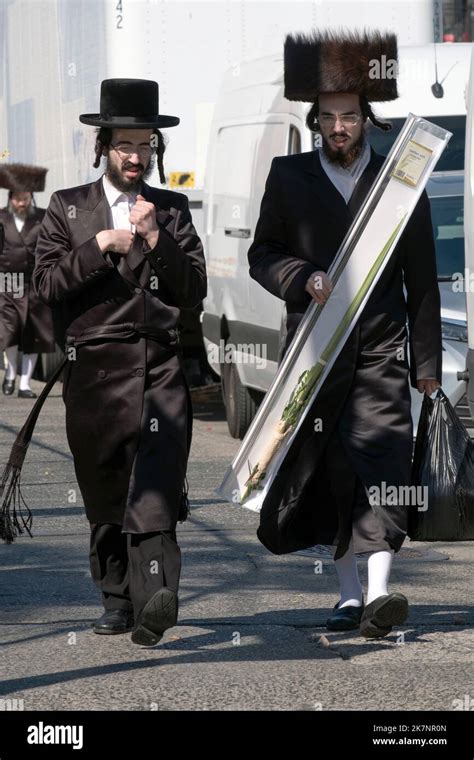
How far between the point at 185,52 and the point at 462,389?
18.8ft

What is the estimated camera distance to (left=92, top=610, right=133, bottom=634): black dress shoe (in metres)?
6.56

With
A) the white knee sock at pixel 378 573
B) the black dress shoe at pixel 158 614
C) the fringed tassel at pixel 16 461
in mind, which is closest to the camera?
the black dress shoe at pixel 158 614

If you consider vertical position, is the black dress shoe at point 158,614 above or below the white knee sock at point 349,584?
above

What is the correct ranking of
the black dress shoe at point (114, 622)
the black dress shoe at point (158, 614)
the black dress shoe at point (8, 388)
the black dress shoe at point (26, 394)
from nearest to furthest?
the black dress shoe at point (158, 614) < the black dress shoe at point (114, 622) < the black dress shoe at point (26, 394) < the black dress shoe at point (8, 388)

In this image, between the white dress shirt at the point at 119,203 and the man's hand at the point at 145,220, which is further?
the white dress shirt at the point at 119,203

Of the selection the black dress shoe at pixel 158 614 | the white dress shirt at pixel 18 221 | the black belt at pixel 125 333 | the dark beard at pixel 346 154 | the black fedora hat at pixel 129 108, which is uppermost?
the black fedora hat at pixel 129 108

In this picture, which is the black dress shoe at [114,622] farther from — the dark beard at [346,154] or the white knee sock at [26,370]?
the white knee sock at [26,370]

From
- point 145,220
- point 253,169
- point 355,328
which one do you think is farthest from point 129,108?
point 253,169

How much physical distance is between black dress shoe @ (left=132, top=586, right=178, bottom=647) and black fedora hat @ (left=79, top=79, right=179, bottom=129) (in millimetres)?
1530

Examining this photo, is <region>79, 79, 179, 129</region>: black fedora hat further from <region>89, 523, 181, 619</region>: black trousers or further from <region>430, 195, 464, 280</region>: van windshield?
<region>430, 195, 464, 280</region>: van windshield

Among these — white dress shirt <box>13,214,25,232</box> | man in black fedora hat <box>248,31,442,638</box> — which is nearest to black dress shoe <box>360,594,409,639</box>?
man in black fedora hat <box>248,31,442,638</box>

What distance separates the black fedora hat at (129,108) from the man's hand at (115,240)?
35 cm

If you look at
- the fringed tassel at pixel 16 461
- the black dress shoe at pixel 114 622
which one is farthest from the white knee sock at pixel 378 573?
the fringed tassel at pixel 16 461

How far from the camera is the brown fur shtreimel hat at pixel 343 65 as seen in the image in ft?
21.0
